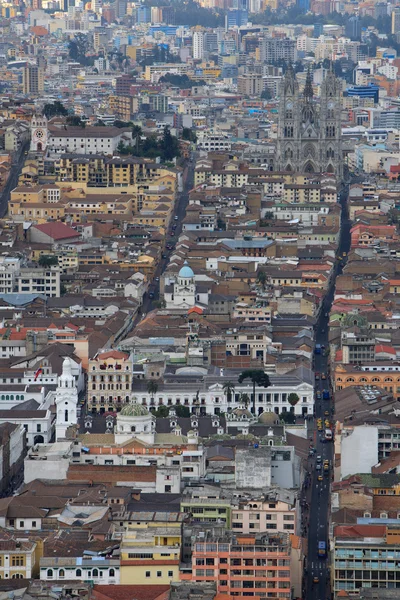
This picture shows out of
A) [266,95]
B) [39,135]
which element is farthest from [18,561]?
[266,95]

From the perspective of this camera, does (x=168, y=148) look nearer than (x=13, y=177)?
No

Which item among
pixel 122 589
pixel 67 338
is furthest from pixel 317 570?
pixel 67 338

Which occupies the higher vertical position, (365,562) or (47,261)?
(365,562)

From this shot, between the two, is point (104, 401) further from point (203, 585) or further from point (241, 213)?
point (241, 213)

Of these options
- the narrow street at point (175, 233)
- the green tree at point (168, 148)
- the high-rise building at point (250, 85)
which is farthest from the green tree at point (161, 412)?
the high-rise building at point (250, 85)

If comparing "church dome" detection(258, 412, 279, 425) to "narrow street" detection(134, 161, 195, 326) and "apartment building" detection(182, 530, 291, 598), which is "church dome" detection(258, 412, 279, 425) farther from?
"narrow street" detection(134, 161, 195, 326)

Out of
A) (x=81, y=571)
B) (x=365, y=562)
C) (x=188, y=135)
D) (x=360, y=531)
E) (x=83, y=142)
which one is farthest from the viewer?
(x=188, y=135)

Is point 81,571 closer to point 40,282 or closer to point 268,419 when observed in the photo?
point 268,419
